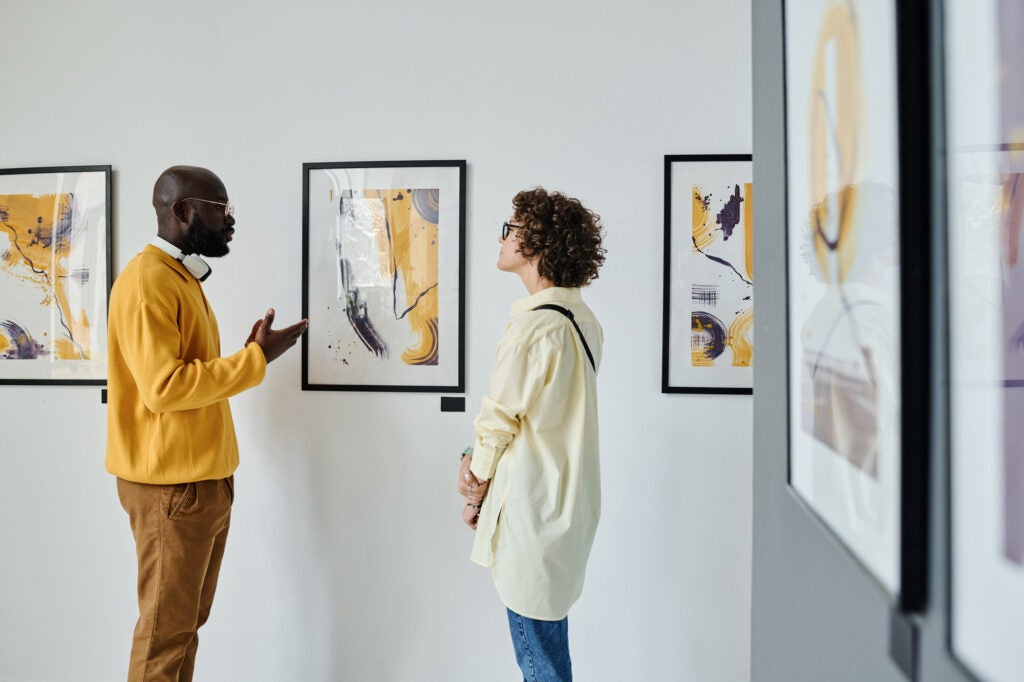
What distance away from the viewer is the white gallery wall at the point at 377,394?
2141 mm

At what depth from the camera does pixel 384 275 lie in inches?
87.7

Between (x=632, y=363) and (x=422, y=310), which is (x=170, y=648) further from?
(x=632, y=363)

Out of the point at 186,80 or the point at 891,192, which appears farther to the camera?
the point at 186,80

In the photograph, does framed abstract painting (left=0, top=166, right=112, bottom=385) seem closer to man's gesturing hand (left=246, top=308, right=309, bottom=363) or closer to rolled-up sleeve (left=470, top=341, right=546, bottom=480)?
man's gesturing hand (left=246, top=308, right=309, bottom=363)

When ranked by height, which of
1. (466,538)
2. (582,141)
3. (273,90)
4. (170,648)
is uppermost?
(273,90)

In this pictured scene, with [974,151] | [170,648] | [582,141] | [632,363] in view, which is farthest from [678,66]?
[170,648]

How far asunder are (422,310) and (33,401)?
1645mm

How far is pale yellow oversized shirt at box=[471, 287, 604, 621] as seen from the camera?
1.52 meters

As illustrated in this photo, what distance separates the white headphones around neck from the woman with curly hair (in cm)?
A: 101

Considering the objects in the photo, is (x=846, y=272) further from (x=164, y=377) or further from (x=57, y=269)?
(x=57, y=269)

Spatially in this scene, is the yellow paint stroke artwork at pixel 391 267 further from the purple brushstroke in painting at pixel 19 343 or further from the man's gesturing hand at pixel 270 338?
the purple brushstroke in painting at pixel 19 343

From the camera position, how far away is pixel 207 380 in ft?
5.54

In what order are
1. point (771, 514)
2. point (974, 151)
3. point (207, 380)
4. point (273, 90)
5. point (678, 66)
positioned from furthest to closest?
point (273, 90) < point (678, 66) < point (207, 380) < point (771, 514) < point (974, 151)

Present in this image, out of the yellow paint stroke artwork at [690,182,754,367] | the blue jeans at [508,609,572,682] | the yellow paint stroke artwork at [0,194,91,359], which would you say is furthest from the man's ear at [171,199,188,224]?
the yellow paint stroke artwork at [690,182,754,367]
